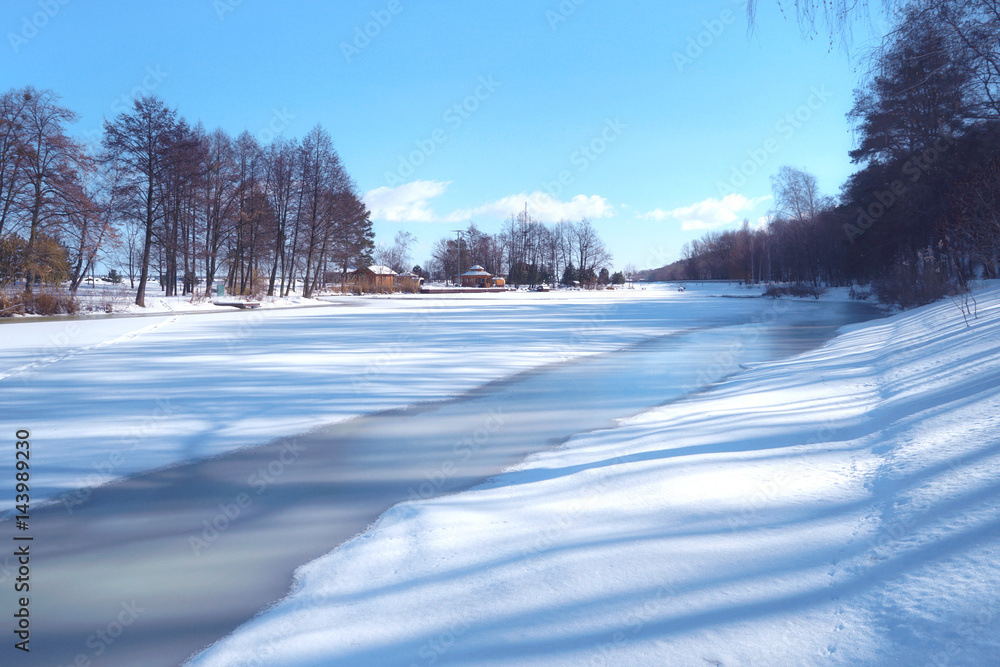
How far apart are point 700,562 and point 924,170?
27.6m

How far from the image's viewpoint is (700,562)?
3.10 metres

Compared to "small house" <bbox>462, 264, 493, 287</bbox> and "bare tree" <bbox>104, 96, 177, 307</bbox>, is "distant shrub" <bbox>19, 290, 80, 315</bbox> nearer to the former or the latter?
"bare tree" <bbox>104, 96, 177, 307</bbox>

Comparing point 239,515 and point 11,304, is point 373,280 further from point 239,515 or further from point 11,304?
point 239,515

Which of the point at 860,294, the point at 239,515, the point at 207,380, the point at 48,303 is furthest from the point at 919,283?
the point at 48,303

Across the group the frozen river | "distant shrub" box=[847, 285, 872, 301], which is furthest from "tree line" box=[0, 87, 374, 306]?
"distant shrub" box=[847, 285, 872, 301]

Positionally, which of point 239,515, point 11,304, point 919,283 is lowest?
point 239,515

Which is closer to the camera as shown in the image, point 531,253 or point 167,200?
point 167,200

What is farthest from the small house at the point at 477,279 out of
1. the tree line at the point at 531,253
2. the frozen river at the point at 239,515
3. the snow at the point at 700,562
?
the snow at the point at 700,562

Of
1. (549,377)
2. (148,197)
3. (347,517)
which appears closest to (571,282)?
(148,197)

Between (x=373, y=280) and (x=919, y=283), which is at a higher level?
(x=373, y=280)

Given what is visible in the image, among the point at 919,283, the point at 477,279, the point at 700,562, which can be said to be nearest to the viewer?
the point at 700,562

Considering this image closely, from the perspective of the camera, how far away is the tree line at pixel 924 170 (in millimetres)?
6715

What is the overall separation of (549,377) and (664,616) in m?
8.32

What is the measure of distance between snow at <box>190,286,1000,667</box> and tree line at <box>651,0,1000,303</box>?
150 inches
